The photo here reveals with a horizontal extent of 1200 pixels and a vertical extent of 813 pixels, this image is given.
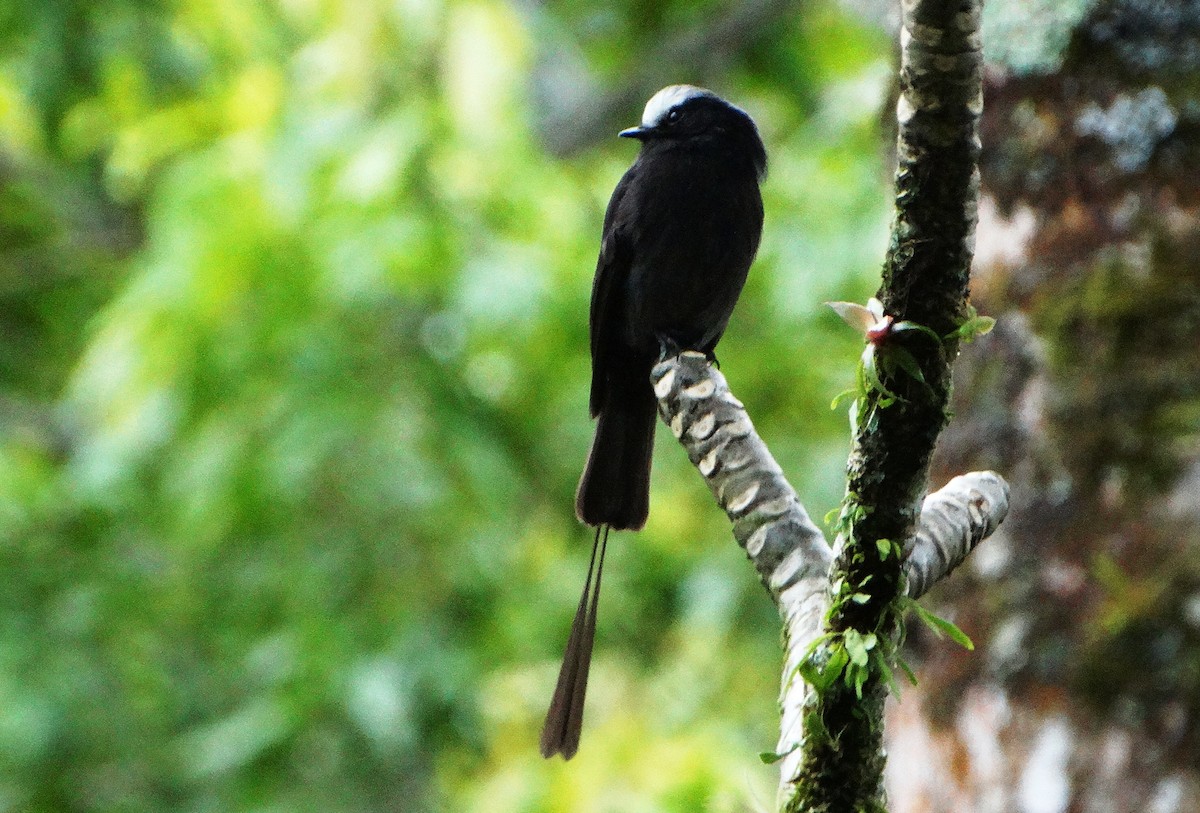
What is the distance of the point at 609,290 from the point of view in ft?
9.26

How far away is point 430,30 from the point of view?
5.18 metres

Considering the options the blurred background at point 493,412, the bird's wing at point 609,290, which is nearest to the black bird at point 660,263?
the bird's wing at point 609,290

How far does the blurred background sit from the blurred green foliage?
2 cm

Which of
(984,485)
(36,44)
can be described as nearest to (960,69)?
(984,485)

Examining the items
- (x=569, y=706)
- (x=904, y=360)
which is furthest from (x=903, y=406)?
(x=569, y=706)

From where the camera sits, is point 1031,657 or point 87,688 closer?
point 1031,657

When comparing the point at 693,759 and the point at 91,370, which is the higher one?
the point at 91,370

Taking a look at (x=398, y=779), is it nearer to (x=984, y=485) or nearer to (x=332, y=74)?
(x=332, y=74)

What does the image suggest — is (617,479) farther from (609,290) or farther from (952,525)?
(952,525)

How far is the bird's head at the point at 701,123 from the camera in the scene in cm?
259

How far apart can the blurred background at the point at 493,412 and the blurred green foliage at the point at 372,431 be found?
21 mm

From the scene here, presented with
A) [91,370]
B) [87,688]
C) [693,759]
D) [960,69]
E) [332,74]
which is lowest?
[960,69]

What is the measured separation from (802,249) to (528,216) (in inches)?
42.4

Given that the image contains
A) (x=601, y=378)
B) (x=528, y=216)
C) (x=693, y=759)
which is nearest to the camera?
(x=601, y=378)
